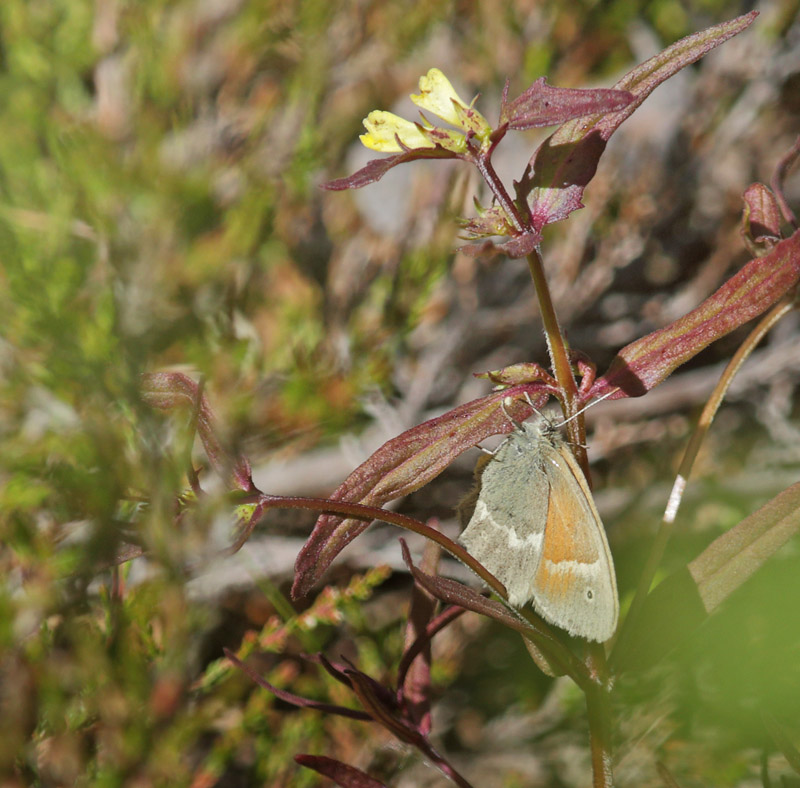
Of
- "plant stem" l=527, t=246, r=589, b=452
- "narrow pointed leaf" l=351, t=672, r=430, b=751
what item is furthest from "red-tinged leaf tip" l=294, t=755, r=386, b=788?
"plant stem" l=527, t=246, r=589, b=452

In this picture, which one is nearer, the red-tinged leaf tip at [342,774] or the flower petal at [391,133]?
the flower petal at [391,133]

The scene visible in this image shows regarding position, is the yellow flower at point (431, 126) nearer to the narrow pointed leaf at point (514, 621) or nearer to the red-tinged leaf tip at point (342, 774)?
the narrow pointed leaf at point (514, 621)

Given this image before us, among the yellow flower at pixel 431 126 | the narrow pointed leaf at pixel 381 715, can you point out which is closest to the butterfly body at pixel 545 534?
the narrow pointed leaf at pixel 381 715

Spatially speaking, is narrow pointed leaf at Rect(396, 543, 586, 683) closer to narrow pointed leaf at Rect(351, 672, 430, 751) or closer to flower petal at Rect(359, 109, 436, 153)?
narrow pointed leaf at Rect(351, 672, 430, 751)

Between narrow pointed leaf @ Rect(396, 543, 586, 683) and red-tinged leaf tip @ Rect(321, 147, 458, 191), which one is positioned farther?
narrow pointed leaf @ Rect(396, 543, 586, 683)

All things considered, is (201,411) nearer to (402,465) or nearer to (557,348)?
(402,465)

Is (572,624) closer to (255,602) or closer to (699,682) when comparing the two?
(699,682)
